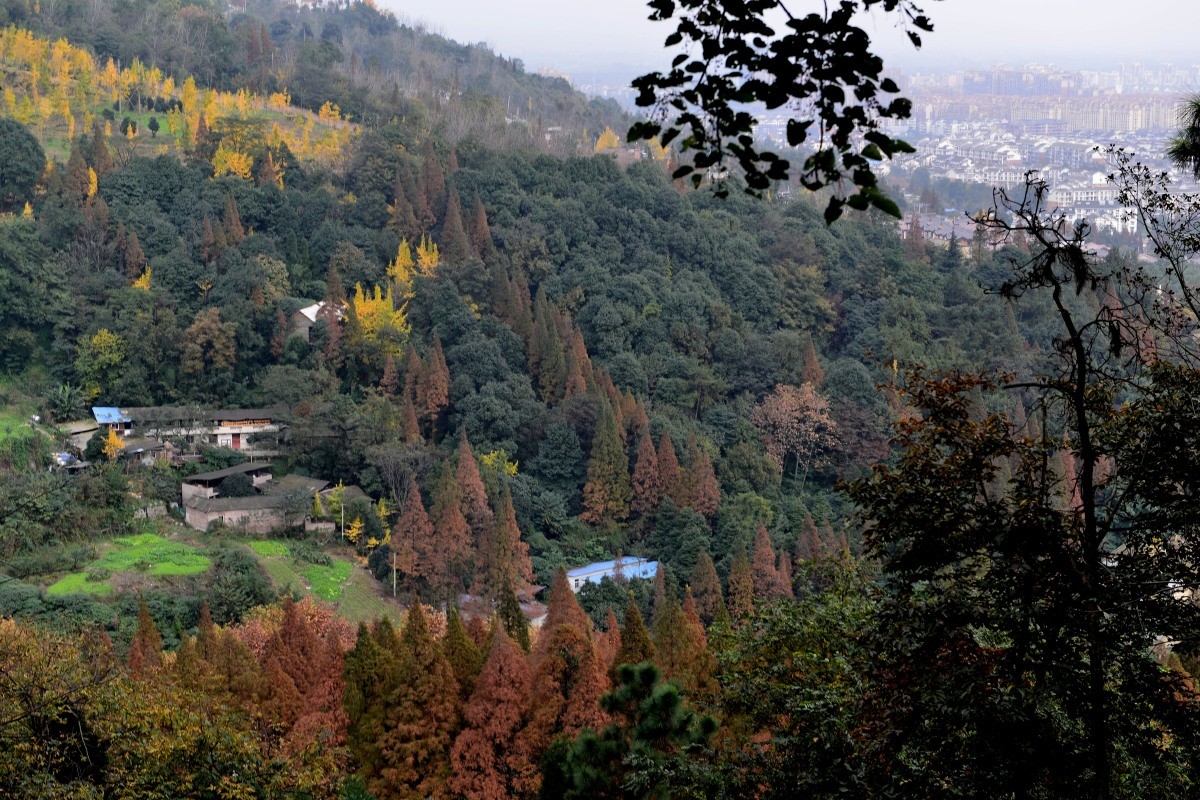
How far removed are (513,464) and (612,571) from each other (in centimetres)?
403

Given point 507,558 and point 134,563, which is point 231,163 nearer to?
point 134,563

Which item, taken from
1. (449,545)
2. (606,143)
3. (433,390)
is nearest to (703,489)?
(449,545)

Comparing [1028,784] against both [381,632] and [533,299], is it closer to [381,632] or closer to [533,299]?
[381,632]

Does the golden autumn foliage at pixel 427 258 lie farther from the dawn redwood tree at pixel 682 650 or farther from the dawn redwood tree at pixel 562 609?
the dawn redwood tree at pixel 682 650

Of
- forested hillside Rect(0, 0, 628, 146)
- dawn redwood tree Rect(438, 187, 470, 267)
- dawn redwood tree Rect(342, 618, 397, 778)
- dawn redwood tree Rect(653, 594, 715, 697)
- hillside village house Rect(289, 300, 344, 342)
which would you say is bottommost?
dawn redwood tree Rect(342, 618, 397, 778)

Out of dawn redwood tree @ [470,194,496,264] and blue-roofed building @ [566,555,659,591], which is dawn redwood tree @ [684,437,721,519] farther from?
dawn redwood tree @ [470,194,496,264]

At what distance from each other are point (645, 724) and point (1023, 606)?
3.68 m

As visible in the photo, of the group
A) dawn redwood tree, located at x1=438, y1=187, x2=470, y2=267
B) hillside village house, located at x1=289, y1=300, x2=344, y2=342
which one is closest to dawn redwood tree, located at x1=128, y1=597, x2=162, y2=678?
hillside village house, located at x1=289, y1=300, x2=344, y2=342

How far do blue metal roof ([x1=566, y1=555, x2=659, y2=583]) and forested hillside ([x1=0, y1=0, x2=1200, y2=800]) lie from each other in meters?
0.26

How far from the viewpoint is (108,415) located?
2894 cm

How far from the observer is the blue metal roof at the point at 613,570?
25.1 metres

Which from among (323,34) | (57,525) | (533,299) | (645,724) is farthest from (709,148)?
(323,34)

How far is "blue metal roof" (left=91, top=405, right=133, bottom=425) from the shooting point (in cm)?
2870

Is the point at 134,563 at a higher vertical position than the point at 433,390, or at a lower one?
lower
